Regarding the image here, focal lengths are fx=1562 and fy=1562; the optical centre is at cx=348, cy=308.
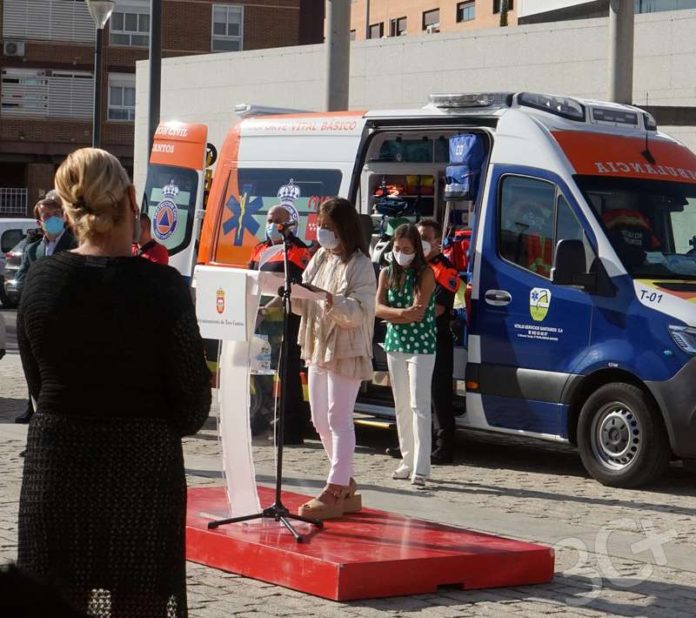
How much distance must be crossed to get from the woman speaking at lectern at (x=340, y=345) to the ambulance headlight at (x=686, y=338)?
2.84 meters

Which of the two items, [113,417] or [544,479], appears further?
[544,479]

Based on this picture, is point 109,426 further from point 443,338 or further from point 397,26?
point 397,26

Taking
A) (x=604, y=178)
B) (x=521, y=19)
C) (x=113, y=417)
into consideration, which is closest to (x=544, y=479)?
(x=604, y=178)

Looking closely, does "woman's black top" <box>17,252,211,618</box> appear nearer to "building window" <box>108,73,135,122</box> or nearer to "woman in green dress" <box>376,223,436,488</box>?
"woman in green dress" <box>376,223,436,488</box>

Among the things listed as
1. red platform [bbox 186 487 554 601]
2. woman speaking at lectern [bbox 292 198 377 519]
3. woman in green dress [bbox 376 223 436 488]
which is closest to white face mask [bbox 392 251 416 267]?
woman in green dress [bbox 376 223 436 488]

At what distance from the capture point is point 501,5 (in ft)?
206

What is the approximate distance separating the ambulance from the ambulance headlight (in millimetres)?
11

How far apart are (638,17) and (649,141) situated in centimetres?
1216

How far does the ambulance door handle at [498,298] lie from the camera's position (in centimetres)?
1153

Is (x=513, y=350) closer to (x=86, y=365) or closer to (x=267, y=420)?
(x=267, y=420)

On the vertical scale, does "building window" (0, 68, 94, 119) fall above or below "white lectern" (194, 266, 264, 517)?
above

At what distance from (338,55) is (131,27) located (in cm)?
4627

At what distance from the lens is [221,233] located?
13781 millimetres

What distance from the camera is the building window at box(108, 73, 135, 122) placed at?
6197 cm
